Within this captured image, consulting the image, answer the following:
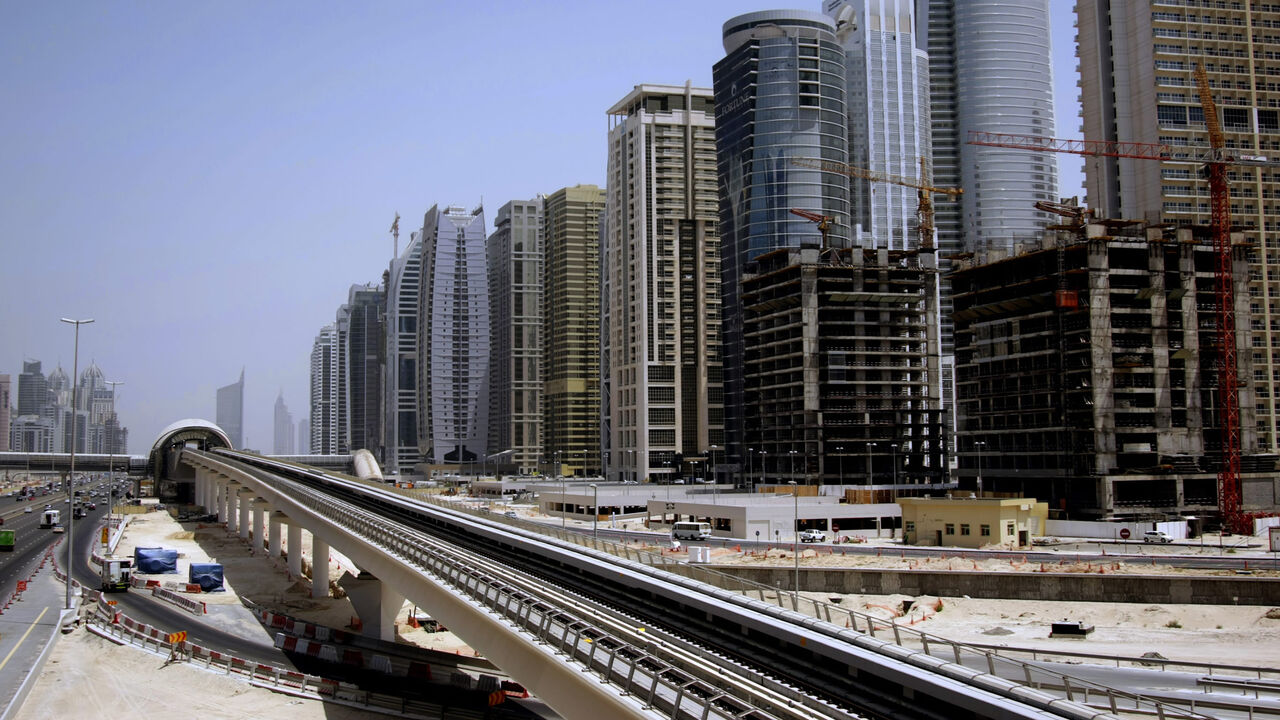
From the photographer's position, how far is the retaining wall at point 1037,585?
62.9 metres

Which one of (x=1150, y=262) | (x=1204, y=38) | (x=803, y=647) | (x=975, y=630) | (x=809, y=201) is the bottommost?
(x=975, y=630)

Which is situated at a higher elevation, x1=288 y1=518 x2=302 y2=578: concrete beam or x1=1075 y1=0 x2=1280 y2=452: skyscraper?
x1=1075 y1=0 x2=1280 y2=452: skyscraper

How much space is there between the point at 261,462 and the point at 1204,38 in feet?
481

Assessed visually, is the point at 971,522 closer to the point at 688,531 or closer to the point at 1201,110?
the point at 688,531

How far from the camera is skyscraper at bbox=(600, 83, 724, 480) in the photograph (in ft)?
607

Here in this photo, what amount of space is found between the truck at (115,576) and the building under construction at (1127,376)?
8045 centimetres

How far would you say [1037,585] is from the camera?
6612 cm

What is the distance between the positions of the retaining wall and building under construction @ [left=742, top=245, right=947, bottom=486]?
54.8 metres

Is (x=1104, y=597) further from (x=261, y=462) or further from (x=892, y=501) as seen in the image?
(x=261, y=462)

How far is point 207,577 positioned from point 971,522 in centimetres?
5964

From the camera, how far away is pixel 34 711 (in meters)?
42.7

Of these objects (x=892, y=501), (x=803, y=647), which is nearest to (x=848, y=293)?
(x=892, y=501)

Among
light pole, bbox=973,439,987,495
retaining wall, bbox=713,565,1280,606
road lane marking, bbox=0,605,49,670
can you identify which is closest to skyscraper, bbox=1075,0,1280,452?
light pole, bbox=973,439,987,495

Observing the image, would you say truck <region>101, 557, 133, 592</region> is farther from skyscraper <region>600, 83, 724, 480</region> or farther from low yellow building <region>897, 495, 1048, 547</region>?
skyscraper <region>600, 83, 724, 480</region>
